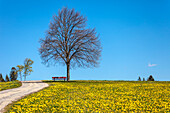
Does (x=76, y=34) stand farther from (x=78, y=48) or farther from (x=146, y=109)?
(x=146, y=109)

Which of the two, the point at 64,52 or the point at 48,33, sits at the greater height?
the point at 48,33

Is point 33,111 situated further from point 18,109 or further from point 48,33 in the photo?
point 48,33

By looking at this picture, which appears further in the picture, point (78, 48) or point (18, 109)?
point (78, 48)

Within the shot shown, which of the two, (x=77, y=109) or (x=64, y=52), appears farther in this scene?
(x=64, y=52)

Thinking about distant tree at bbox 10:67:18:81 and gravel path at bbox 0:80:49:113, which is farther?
distant tree at bbox 10:67:18:81

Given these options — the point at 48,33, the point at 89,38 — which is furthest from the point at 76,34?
the point at 48,33

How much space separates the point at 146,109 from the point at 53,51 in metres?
25.5

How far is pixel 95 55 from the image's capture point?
33.6 meters

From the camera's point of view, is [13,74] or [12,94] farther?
[13,74]

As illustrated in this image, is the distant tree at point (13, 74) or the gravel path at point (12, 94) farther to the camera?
the distant tree at point (13, 74)

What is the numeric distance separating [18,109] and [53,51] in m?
23.8

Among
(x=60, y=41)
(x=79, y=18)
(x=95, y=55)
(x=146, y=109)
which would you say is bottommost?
(x=146, y=109)

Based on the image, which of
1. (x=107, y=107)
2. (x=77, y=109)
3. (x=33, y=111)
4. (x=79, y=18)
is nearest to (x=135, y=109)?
(x=107, y=107)

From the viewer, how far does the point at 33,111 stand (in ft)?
32.7
